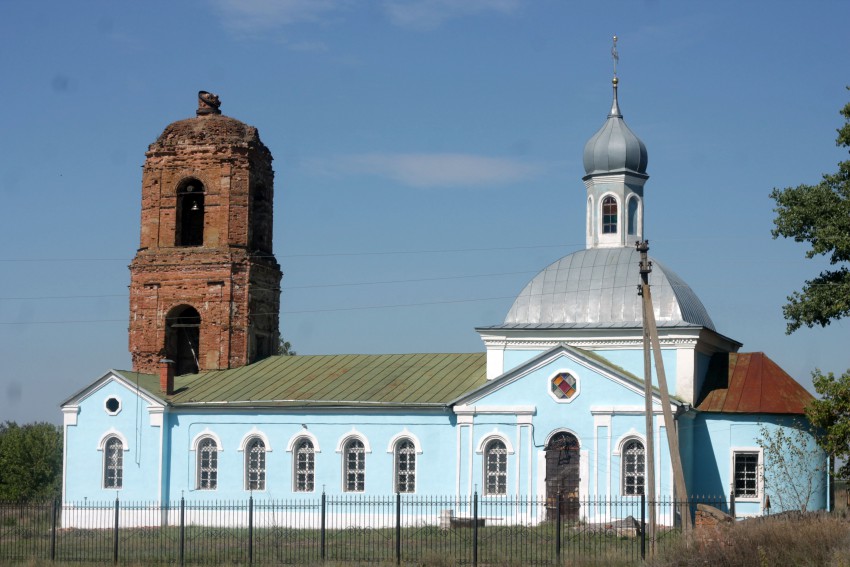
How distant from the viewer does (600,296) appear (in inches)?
1242

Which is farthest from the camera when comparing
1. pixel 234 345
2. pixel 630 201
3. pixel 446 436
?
pixel 234 345

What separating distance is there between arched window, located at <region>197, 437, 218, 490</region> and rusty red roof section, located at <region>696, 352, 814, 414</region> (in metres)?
12.3

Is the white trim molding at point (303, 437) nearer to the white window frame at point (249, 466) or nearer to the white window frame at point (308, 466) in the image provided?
the white window frame at point (308, 466)

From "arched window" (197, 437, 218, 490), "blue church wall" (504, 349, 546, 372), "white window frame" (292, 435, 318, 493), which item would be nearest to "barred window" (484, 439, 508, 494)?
"blue church wall" (504, 349, 546, 372)

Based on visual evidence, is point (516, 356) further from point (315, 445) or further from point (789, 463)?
point (789, 463)

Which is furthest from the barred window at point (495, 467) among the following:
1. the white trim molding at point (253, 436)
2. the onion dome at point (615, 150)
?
the onion dome at point (615, 150)

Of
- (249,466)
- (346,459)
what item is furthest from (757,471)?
(249,466)

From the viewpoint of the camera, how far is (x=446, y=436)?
103ft

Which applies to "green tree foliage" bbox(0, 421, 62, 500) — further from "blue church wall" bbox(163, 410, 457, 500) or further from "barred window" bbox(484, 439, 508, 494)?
"barred window" bbox(484, 439, 508, 494)

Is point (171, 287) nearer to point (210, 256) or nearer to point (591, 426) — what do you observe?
point (210, 256)

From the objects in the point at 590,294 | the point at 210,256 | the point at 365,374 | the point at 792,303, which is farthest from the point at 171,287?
the point at 792,303

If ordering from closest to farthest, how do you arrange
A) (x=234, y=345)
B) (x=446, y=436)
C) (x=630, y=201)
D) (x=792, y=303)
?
(x=792, y=303) → (x=446, y=436) → (x=630, y=201) → (x=234, y=345)

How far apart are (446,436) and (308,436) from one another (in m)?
3.70

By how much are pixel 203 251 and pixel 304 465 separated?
7.34 m
